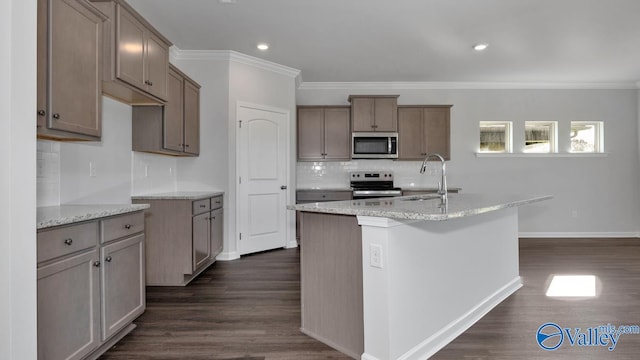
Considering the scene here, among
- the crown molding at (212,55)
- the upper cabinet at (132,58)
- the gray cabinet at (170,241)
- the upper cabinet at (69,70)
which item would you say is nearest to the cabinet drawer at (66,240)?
the upper cabinet at (69,70)

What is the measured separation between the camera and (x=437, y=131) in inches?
207

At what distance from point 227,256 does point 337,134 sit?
8.12 ft

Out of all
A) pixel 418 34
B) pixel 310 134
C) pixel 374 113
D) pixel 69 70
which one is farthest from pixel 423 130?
pixel 69 70

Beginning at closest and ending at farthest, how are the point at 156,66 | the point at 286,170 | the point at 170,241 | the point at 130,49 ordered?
the point at 130,49 → the point at 156,66 → the point at 170,241 → the point at 286,170

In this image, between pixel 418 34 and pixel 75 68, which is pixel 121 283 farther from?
pixel 418 34

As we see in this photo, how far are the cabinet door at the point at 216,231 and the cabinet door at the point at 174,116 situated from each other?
33.3 inches

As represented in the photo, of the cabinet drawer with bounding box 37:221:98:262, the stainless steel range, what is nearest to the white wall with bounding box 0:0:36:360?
the cabinet drawer with bounding box 37:221:98:262

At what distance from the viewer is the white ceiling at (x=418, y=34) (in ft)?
9.99

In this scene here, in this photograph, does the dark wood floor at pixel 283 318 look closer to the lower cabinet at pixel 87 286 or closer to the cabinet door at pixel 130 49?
the lower cabinet at pixel 87 286

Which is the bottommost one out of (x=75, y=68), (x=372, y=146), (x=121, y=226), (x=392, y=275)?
(x=392, y=275)

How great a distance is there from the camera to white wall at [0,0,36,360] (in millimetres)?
1258

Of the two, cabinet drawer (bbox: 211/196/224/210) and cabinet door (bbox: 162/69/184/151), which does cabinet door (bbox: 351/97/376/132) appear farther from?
cabinet door (bbox: 162/69/184/151)

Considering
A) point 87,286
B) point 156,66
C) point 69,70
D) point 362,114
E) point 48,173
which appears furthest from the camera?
point 362,114

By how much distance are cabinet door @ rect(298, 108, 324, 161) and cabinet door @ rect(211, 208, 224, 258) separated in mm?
1752
